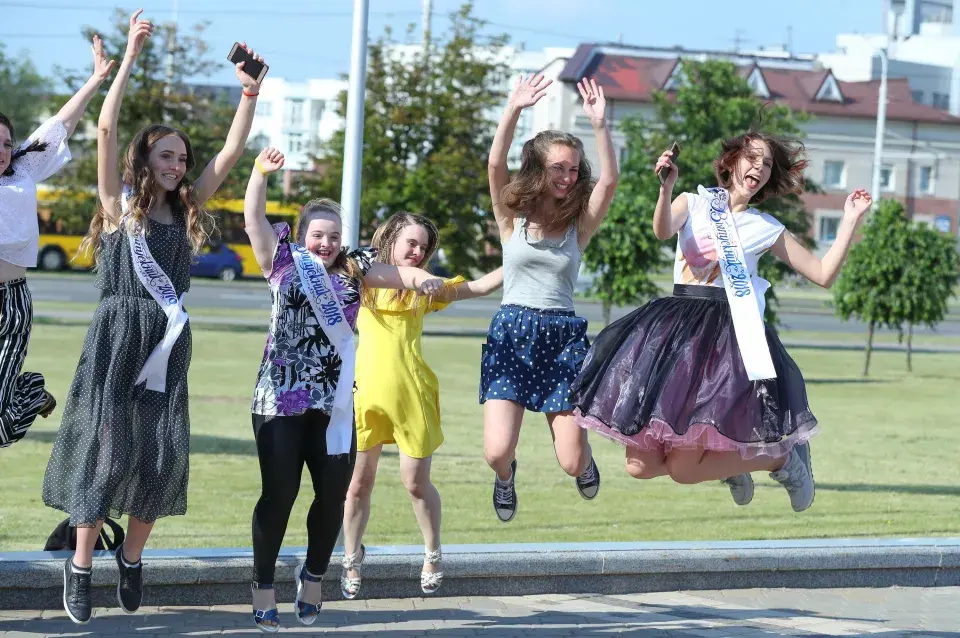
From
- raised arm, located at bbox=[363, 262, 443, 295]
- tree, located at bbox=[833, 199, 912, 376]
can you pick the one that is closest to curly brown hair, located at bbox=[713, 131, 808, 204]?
raised arm, located at bbox=[363, 262, 443, 295]

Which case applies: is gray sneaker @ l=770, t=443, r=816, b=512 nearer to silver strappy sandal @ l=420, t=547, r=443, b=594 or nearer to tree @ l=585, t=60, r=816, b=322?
silver strappy sandal @ l=420, t=547, r=443, b=594

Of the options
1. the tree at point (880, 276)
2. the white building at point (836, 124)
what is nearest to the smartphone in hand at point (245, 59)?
the tree at point (880, 276)

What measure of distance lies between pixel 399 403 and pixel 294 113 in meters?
98.0

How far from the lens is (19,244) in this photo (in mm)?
5633

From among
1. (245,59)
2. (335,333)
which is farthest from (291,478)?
(245,59)

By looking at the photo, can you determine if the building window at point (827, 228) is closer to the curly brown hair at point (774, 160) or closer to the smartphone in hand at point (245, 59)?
the curly brown hair at point (774, 160)

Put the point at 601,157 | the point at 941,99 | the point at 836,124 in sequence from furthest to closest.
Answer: the point at 941,99, the point at 836,124, the point at 601,157

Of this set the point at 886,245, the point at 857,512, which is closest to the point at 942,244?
the point at 886,245

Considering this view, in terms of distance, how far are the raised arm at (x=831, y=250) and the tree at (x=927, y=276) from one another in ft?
63.8

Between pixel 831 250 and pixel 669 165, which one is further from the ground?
pixel 669 165

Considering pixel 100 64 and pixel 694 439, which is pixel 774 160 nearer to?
pixel 694 439

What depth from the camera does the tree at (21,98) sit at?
48781 mm

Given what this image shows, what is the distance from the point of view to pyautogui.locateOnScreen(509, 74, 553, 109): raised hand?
20.1 ft

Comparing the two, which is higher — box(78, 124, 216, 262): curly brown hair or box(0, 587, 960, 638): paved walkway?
box(78, 124, 216, 262): curly brown hair
